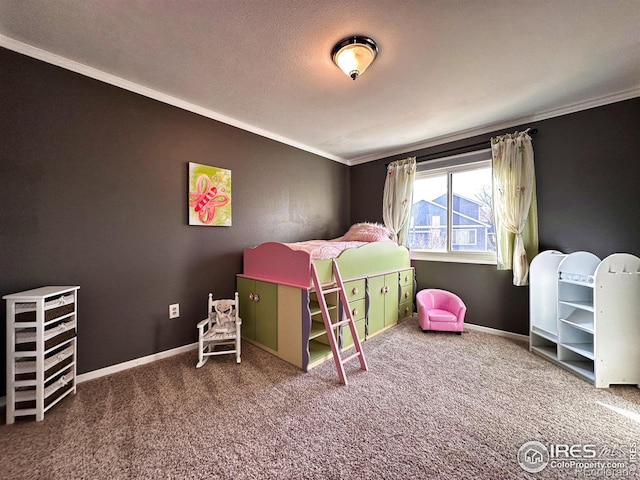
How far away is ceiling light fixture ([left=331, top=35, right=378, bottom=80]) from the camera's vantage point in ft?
5.33

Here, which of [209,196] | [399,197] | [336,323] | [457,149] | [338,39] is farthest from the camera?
[399,197]

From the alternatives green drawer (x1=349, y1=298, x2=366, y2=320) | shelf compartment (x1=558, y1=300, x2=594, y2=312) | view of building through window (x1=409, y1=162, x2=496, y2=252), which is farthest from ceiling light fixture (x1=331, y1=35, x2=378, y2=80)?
shelf compartment (x1=558, y1=300, x2=594, y2=312)

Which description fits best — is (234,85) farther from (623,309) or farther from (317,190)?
(623,309)

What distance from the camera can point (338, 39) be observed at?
163 cm

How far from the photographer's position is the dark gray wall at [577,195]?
88.9 inches

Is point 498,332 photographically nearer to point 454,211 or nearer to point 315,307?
point 454,211

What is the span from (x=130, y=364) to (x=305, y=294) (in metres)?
1.66

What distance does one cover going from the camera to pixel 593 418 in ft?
5.07

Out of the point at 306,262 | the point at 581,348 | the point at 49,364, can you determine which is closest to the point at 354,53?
the point at 306,262

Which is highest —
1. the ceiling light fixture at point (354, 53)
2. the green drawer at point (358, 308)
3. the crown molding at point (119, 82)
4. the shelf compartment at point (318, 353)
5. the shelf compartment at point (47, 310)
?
the crown molding at point (119, 82)

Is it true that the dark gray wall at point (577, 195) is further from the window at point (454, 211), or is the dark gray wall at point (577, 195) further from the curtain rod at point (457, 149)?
the window at point (454, 211)

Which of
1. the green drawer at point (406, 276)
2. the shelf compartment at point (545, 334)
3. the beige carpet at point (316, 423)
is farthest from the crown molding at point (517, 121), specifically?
the beige carpet at point (316, 423)

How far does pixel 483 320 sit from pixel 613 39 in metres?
2.78

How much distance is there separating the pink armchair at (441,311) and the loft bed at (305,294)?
38cm
